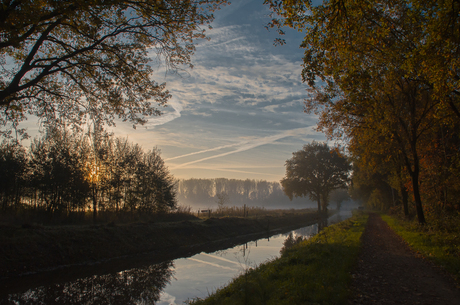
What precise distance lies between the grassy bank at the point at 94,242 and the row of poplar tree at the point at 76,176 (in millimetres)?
5053

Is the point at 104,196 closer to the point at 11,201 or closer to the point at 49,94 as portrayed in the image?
the point at 11,201

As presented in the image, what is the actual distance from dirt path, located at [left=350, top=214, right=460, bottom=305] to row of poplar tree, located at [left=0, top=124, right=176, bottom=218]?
1547 centimetres

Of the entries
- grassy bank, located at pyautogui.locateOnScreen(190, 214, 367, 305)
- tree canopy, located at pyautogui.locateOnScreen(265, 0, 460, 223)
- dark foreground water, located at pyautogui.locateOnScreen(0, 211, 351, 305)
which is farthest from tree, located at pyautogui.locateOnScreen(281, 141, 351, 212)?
grassy bank, located at pyautogui.locateOnScreen(190, 214, 367, 305)

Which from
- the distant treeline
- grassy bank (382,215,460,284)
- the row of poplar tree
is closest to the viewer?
grassy bank (382,215,460,284)

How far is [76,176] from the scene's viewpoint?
63.9ft

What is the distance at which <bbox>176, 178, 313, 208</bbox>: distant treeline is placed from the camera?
453 feet

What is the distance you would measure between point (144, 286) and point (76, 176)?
14.0 metres

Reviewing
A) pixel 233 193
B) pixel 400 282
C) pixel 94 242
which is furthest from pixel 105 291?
pixel 233 193

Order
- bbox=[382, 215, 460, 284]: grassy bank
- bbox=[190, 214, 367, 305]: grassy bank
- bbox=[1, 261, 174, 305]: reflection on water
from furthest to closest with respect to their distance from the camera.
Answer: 1. bbox=[382, 215, 460, 284]: grassy bank
2. bbox=[1, 261, 174, 305]: reflection on water
3. bbox=[190, 214, 367, 305]: grassy bank

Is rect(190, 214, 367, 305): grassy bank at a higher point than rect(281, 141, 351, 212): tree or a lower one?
lower

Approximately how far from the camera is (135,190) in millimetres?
23438

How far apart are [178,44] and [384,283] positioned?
466 inches

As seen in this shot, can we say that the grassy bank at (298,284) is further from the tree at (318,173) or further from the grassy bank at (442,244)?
the tree at (318,173)

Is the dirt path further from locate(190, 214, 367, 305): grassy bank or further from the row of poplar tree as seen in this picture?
the row of poplar tree
